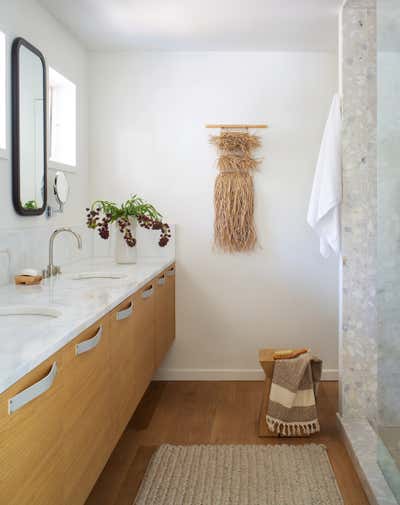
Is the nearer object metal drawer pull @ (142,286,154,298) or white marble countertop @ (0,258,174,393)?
white marble countertop @ (0,258,174,393)

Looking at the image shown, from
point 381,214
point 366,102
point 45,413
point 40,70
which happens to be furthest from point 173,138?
point 45,413

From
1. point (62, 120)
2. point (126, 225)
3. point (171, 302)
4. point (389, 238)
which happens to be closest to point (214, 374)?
point (171, 302)

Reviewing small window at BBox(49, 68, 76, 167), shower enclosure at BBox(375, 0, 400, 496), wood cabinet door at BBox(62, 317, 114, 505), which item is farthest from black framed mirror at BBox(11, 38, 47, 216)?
shower enclosure at BBox(375, 0, 400, 496)

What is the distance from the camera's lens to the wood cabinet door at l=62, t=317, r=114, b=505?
1595 mm

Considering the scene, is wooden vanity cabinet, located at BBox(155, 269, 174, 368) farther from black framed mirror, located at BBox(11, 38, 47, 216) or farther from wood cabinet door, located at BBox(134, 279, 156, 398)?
black framed mirror, located at BBox(11, 38, 47, 216)

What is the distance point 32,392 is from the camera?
127 centimetres

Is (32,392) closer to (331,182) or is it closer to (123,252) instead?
(331,182)

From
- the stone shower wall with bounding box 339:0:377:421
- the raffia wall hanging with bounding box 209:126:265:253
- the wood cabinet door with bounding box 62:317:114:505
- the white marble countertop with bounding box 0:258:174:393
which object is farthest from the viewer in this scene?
the raffia wall hanging with bounding box 209:126:265:253

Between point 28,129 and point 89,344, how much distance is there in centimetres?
149

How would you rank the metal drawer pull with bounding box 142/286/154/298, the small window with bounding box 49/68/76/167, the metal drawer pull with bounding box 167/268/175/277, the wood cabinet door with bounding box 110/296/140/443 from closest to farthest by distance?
the wood cabinet door with bounding box 110/296/140/443 < the metal drawer pull with bounding box 142/286/154/298 < the small window with bounding box 49/68/76/167 < the metal drawer pull with bounding box 167/268/175/277

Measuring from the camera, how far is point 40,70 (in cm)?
298

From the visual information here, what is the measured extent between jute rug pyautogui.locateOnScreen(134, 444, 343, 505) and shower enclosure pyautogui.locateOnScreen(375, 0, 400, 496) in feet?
1.41

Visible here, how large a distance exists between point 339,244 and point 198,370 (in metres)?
1.51

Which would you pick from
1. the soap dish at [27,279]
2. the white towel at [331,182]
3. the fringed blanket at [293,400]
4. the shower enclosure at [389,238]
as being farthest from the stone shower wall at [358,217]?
the soap dish at [27,279]
